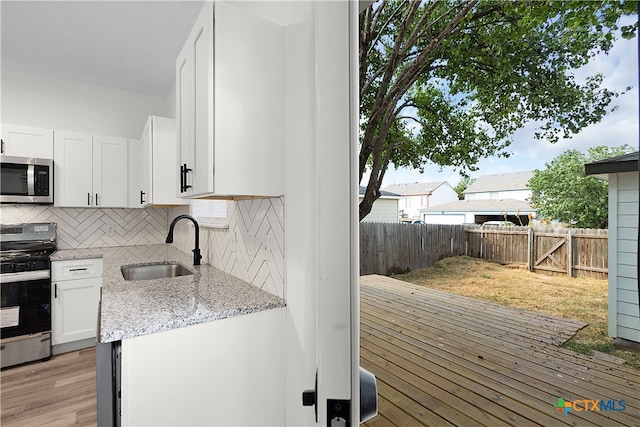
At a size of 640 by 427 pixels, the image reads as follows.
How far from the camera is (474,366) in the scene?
1.85m

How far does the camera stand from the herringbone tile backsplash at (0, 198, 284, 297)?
149 cm

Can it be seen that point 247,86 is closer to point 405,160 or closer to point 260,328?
point 405,160

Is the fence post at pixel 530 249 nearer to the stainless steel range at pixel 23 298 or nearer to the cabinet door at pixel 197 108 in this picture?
the cabinet door at pixel 197 108

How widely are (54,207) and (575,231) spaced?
4.09m

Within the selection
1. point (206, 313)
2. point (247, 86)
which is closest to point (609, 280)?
point (206, 313)

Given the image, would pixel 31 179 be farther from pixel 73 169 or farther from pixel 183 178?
pixel 183 178

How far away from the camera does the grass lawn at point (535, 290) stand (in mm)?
845

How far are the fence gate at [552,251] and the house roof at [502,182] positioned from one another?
0.53 feet

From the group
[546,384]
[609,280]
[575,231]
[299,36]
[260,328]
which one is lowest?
[546,384]

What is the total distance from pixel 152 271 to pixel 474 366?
2334mm

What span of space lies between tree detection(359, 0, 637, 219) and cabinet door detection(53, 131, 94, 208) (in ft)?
9.42

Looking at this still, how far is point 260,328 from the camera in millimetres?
1324

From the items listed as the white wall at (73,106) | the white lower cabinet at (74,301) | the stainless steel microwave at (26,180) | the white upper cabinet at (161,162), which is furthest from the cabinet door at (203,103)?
the white wall at (73,106)

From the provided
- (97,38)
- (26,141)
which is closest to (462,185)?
(97,38)
